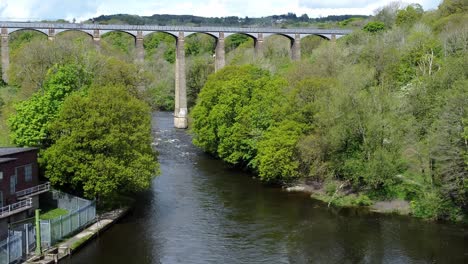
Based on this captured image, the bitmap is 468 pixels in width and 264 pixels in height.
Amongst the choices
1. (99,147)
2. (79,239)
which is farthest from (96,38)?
(79,239)

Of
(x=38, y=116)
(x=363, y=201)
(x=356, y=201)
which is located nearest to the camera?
(x=38, y=116)

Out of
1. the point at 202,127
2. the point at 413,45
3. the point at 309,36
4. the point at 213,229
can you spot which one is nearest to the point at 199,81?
the point at 309,36

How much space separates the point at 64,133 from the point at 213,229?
11999 millimetres

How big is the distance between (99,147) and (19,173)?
16.9ft

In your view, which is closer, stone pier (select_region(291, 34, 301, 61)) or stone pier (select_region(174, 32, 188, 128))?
stone pier (select_region(174, 32, 188, 128))

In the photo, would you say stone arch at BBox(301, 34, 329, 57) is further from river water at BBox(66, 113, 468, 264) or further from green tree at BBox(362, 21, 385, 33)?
river water at BBox(66, 113, 468, 264)

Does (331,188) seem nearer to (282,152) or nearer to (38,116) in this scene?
(282,152)

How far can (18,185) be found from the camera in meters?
33.7

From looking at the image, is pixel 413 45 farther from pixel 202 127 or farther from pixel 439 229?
pixel 439 229

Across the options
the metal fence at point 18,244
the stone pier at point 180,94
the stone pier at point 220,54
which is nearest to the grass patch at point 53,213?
the metal fence at point 18,244

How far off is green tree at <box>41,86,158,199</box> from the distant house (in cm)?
153

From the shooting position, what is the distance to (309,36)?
104375 mm

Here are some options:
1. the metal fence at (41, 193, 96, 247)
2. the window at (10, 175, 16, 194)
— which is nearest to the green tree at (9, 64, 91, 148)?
the metal fence at (41, 193, 96, 247)

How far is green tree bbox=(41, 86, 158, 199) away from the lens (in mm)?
36125
